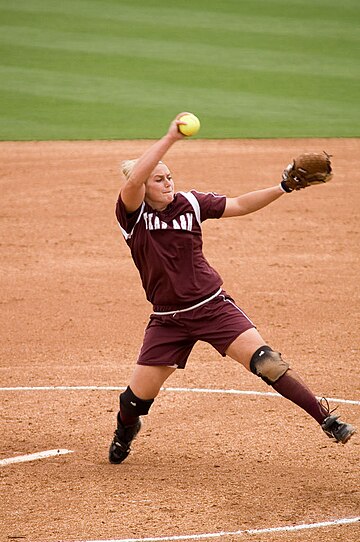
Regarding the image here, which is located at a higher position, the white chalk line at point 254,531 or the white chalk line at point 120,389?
the white chalk line at point 254,531

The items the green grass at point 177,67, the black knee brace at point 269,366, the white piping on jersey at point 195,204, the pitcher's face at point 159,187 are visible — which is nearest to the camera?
the black knee brace at point 269,366

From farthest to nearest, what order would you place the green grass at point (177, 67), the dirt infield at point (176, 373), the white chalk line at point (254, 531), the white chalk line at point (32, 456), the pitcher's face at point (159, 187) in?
1. the green grass at point (177, 67)
2. the white chalk line at point (32, 456)
3. the pitcher's face at point (159, 187)
4. the dirt infield at point (176, 373)
5. the white chalk line at point (254, 531)

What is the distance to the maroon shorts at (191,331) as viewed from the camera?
6363 mm

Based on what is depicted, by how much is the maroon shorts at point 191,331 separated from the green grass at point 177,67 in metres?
12.1

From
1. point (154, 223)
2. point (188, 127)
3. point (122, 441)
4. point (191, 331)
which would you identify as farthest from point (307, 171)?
point (122, 441)

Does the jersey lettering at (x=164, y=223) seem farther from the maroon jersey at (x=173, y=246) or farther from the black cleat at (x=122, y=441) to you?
the black cleat at (x=122, y=441)

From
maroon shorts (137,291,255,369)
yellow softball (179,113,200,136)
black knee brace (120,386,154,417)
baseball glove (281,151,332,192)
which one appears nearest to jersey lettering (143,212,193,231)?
maroon shorts (137,291,255,369)

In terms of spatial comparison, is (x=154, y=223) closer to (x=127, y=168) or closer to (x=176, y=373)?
(x=127, y=168)

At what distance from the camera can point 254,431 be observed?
7.35m

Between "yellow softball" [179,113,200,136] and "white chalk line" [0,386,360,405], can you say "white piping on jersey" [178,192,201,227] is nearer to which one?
"yellow softball" [179,113,200,136]

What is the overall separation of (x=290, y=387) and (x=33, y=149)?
12.3 metres

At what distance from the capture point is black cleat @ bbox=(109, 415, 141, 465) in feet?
22.1

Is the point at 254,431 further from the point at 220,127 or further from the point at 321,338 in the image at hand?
the point at 220,127

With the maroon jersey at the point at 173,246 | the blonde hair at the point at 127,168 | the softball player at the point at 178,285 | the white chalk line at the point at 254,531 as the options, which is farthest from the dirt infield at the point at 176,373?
the blonde hair at the point at 127,168
